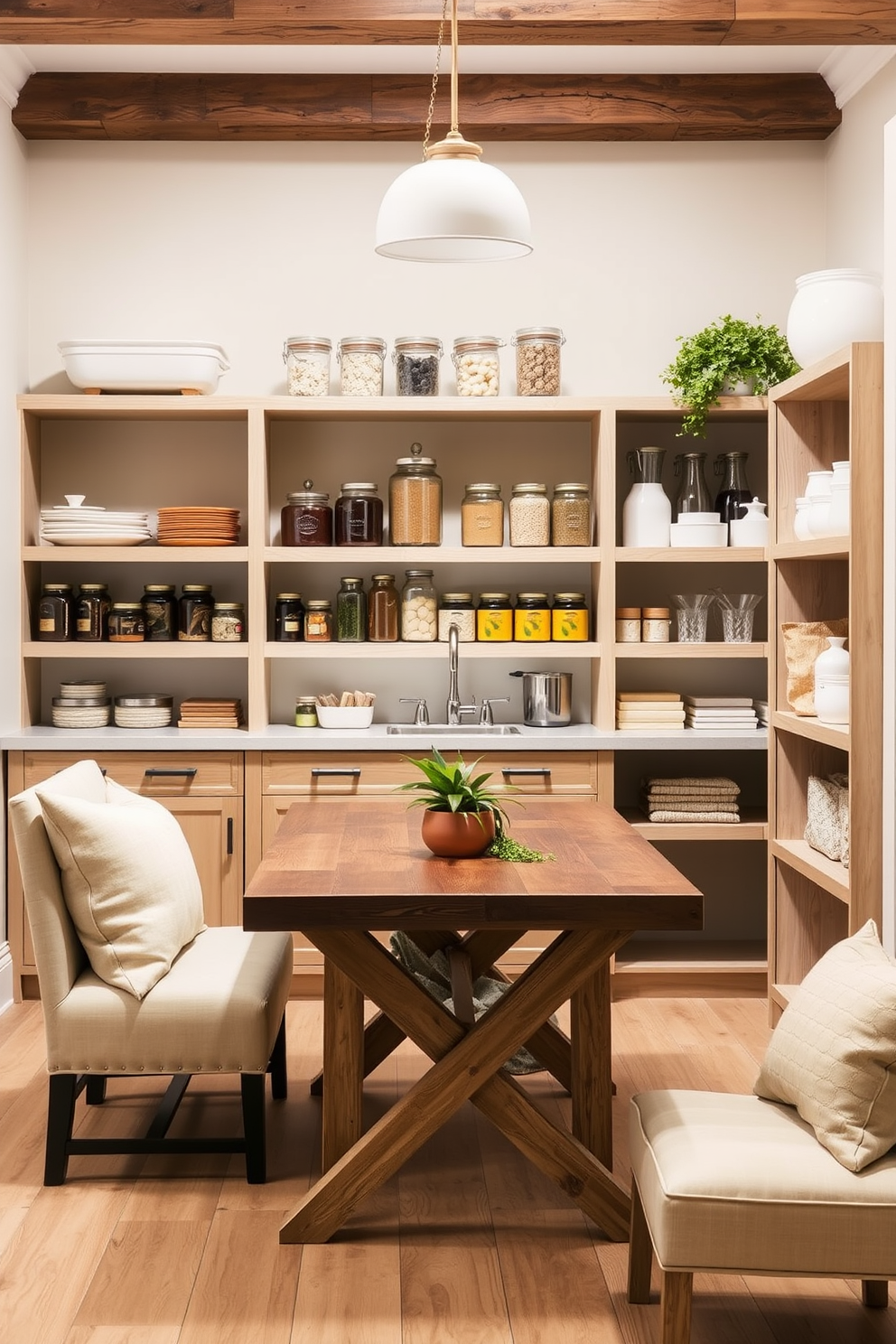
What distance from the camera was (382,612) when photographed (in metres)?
4.37

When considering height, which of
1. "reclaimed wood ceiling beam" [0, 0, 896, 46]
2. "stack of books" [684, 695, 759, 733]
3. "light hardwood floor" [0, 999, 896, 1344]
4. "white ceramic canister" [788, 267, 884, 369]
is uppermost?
"reclaimed wood ceiling beam" [0, 0, 896, 46]

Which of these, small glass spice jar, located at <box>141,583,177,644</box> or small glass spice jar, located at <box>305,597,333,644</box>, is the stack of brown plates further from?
small glass spice jar, located at <box>305,597,333,644</box>

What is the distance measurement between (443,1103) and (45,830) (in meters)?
1.03

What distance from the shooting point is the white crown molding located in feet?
13.0

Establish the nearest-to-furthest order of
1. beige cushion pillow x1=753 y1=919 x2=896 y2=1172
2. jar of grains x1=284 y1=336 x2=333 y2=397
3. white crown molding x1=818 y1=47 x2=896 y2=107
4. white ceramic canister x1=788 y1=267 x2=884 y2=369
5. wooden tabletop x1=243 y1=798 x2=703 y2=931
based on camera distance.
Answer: beige cushion pillow x1=753 y1=919 x2=896 y2=1172
wooden tabletop x1=243 y1=798 x2=703 y2=931
white ceramic canister x1=788 y1=267 x2=884 y2=369
white crown molding x1=818 y1=47 x2=896 y2=107
jar of grains x1=284 y1=336 x2=333 y2=397

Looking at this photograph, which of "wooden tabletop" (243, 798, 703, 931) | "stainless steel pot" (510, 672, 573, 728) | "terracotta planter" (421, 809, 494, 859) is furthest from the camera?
"stainless steel pot" (510, 672, 573, 728)

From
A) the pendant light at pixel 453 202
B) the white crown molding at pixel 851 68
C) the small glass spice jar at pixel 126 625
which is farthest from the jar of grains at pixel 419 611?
the white crown molding at pixel 851 68

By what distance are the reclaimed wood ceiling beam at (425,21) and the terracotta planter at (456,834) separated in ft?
7.49

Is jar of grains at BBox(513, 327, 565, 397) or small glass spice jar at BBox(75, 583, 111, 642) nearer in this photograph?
jar of grains at BBox(513, 327, 565, 397)

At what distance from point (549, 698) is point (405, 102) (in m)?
2.11

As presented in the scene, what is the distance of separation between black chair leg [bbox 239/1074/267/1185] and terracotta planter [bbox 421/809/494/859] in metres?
0.66

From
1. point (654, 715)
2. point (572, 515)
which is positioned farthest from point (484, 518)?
point (654, 715)

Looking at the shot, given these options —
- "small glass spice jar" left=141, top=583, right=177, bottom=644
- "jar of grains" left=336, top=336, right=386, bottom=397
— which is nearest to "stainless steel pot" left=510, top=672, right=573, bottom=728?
"jar of grains" left=336, top=336, right=386, bottom=397

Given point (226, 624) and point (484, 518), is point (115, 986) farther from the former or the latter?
point (484, 518)
